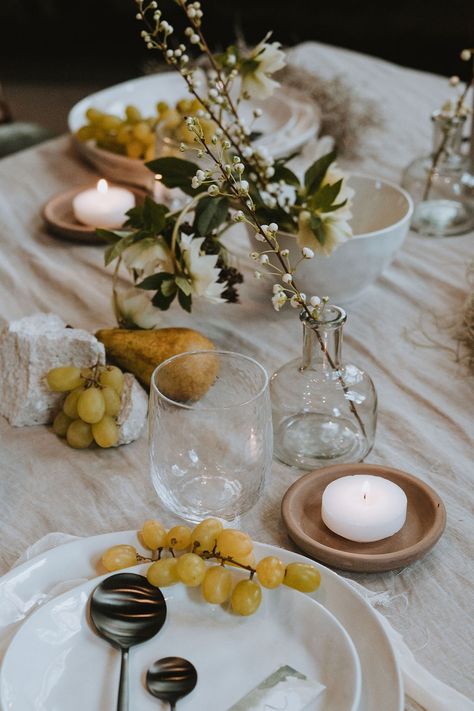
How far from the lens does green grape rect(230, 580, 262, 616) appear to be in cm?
63

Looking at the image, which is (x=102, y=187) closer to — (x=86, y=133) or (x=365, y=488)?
(x=86, y=133)

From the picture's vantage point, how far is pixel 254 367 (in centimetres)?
78

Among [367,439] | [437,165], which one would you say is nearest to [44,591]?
[367,439]

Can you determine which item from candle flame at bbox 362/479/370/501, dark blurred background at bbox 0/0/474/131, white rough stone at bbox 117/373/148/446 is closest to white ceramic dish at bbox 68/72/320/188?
white rough stone at bbox 117/373/148/446

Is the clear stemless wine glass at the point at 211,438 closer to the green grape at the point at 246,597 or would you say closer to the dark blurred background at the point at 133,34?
the green grape at the point at 246,597

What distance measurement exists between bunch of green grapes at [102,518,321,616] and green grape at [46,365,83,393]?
0.84 feet

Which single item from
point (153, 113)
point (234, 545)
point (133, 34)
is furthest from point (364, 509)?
point (133, 34)

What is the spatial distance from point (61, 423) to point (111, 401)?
0.23 feet

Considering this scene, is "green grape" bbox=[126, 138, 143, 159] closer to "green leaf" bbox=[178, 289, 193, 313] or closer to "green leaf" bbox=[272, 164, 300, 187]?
"green leaf" bbox=[272, 164, 300, 187]

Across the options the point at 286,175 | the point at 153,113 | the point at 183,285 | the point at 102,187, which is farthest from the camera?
the point at 153,113

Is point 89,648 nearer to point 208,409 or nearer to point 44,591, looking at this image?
point 44,591

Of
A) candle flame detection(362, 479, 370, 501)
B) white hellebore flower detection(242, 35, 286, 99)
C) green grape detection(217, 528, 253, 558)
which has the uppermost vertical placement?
white hellebore flower detection(242, 35, 286, 99)

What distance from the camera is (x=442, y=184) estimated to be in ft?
4.65

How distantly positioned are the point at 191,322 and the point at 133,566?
54cm
